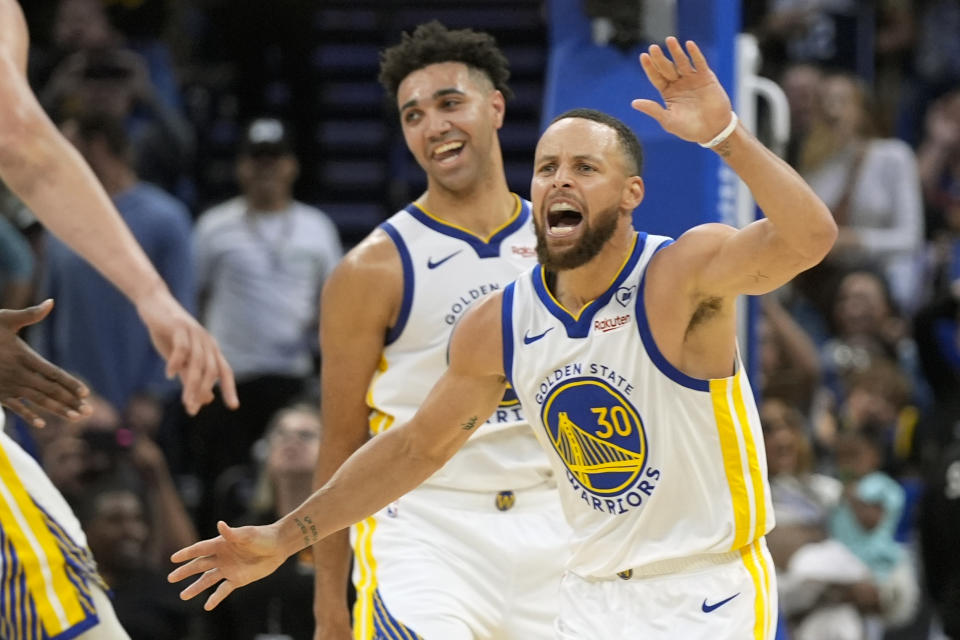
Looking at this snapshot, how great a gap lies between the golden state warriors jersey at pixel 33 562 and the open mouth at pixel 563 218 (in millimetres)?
1517

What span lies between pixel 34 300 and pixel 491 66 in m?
4.22

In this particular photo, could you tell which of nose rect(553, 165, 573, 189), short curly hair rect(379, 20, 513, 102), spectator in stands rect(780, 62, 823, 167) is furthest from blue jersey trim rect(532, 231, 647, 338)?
spectator in stands rect(780, 62, 823, 167)

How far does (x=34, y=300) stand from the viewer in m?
8.32

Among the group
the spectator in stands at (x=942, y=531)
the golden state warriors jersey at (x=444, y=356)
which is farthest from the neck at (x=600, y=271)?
the spectator in stands at (x=942, y=531)

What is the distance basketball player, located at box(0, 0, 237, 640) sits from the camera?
13.1 feet

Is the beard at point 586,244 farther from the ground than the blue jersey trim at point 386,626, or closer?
farther from the ground

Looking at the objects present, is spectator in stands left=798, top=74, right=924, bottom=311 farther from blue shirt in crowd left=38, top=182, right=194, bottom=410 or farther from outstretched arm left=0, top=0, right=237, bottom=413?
outstretched arm left=0, top=0, right=237, bottom=413

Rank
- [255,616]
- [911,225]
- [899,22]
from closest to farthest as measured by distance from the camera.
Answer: [255,616], [911,225], [899,22]

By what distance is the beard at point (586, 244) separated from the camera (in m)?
3.89

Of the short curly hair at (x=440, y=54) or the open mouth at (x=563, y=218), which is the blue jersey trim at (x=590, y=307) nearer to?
the open mouth at (x=563, y=218)

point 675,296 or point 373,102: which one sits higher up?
point 373,102

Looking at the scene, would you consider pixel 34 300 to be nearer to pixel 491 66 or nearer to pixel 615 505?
pixel 491 66

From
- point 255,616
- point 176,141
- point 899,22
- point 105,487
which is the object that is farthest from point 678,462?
point 899,22

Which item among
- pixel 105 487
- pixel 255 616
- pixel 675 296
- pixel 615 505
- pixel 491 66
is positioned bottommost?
pixel 255 616
